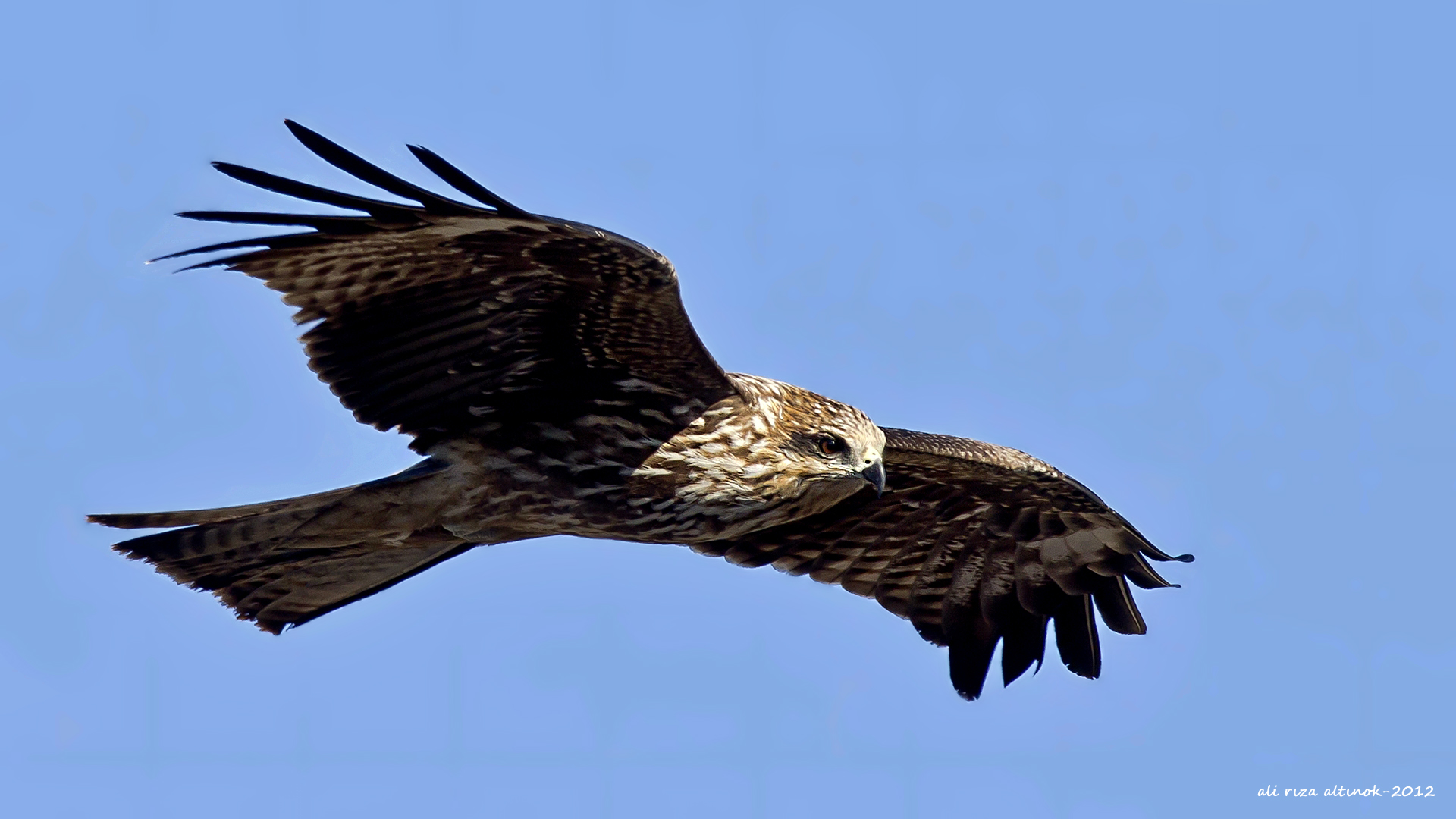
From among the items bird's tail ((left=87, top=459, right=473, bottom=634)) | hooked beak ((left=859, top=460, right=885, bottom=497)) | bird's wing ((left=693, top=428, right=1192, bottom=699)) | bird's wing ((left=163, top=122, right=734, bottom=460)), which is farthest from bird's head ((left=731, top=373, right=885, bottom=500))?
bird's tail ((left=87, top=459, right=473, bottom=634))

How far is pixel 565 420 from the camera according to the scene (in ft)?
27.0

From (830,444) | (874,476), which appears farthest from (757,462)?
(874,476)

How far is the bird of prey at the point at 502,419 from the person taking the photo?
7.29 metres

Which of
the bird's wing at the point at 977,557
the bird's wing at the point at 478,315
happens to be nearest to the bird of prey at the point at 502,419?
the bird's wing at the point at 478,315

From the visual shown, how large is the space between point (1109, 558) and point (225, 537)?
507 centimetres

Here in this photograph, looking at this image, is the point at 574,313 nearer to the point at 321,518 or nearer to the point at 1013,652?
the point at 321,518

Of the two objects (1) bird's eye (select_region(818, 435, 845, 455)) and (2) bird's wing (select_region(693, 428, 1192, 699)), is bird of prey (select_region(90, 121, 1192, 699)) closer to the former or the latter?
(1) bird's eye (select_region(818, 435, 845, 455))

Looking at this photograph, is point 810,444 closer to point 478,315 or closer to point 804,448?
point 804,448

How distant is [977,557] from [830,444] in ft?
7.00

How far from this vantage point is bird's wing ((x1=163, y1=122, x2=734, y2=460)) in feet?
23.3

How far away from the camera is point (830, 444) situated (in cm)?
826

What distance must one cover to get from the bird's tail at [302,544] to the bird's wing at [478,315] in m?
0.36

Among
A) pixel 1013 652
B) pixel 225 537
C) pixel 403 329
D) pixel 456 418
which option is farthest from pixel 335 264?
pixel 1013 652

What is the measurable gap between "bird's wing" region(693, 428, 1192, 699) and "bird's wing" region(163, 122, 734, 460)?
1.82 metres
